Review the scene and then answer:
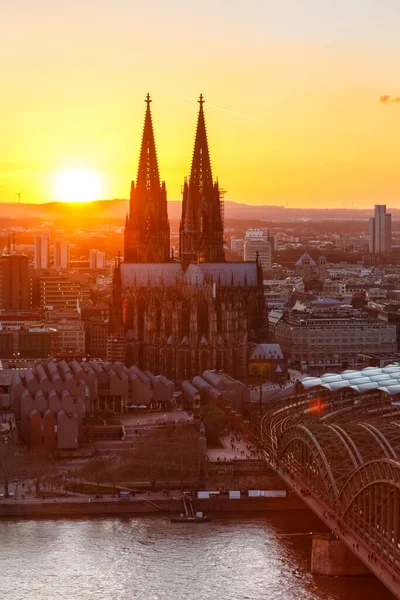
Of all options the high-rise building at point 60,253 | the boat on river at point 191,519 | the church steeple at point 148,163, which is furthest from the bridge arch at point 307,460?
the high-rise building at point 60,253

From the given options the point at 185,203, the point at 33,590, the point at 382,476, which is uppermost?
the point at 185,203

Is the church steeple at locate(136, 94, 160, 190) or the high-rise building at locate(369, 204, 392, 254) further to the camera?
the high-rise building at locate(369, 204, 392, 254)

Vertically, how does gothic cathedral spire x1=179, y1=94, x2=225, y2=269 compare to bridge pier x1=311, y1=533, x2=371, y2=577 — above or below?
above

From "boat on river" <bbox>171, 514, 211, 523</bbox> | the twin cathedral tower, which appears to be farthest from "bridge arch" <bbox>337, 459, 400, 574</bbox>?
the twin cathedral tower

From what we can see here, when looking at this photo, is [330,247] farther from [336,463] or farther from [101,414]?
[336,463]

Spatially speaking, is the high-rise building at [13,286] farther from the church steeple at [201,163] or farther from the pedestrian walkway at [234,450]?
the pedestrian walkway at [234,450]

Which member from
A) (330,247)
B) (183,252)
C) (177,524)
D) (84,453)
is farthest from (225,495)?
(330,247)

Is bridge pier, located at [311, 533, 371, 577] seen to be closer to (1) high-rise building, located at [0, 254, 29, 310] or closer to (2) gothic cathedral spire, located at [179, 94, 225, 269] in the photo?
(2) gothic cathedral spire, located at [179, 94, 225, 269]
